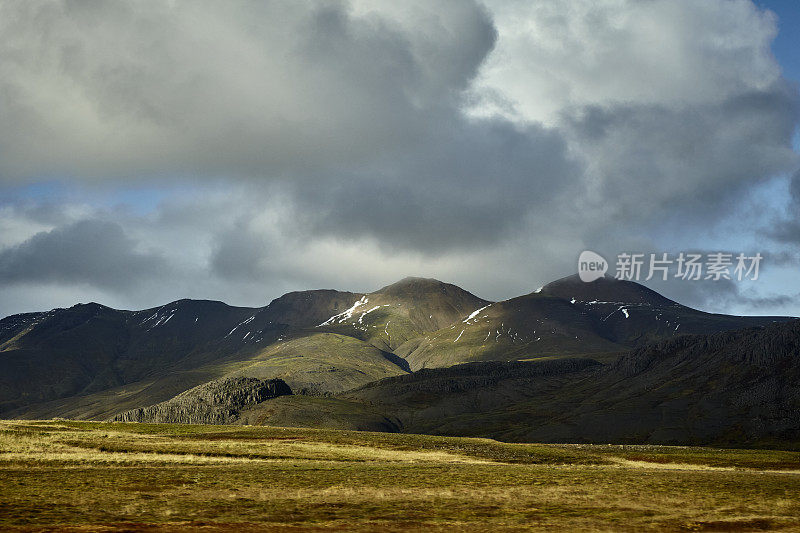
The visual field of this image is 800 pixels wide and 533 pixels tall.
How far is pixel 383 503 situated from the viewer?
37.6 m

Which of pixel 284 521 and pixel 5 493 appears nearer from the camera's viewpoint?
pixel 284 521

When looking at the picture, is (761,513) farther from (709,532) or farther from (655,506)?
(709,532)

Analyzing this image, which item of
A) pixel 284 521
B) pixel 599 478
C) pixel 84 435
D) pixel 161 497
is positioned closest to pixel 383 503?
pixel 284 521

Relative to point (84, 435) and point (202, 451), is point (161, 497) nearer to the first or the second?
point (202, 451)

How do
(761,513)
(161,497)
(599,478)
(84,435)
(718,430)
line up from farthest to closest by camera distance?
(718,430) < (84,435) < (599,478) < (161,497) < (761,513)

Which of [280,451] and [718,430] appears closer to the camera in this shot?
[280,451]

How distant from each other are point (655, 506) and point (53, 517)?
3082 cm

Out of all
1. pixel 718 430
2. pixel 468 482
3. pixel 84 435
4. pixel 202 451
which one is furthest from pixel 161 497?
pixel 718 430

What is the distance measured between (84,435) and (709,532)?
97466 mm

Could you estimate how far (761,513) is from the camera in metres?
35.8

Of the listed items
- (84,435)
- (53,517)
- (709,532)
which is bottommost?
(84,435)

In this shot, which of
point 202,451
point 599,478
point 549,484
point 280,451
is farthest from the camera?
point 280,451

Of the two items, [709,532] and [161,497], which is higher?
[709,532]

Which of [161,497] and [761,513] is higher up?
[761,513]
